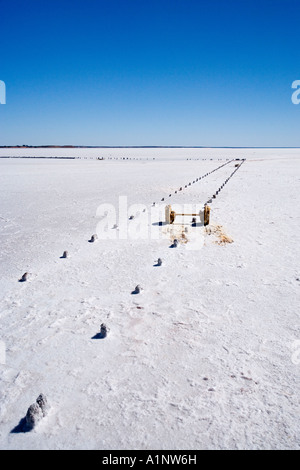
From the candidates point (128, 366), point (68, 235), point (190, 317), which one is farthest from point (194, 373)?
point (68, 235)

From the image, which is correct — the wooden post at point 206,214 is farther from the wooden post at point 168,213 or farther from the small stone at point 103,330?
the small stone at point 103,330

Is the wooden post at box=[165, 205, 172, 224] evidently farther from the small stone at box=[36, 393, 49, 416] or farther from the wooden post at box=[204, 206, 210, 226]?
the small stone at box=[36, 393, 49, 416]

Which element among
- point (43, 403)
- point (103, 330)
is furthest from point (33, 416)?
point (103, 330)

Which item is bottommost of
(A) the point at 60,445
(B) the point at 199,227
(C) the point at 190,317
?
(A) the point at 60,445

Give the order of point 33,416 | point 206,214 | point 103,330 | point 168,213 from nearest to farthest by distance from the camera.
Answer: point 33,416 < point 103,330 < point 206,214 < point 168,213

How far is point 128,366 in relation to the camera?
274 centimetres

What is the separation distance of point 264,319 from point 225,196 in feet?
28.4

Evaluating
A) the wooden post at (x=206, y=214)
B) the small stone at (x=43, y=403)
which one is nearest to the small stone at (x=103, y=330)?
the small stone at (x=43, y=403)

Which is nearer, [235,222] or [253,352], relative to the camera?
[253,352]

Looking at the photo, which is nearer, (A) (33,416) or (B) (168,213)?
(A) (33,416)

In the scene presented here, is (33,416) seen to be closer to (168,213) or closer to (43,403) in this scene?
(43,403)

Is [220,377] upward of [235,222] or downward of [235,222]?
downward

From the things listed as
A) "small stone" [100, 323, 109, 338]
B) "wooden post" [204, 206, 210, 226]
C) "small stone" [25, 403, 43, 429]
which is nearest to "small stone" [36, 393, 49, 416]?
"small stone" [25, 403, 43, 429]

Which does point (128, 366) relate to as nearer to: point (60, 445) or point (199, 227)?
point (60, 445)
